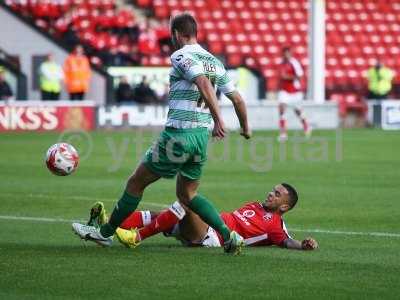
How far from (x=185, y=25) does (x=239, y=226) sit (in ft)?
6.25

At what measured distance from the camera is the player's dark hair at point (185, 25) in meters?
9.16

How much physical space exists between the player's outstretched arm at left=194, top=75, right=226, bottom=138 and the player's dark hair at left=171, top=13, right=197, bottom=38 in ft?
1.29

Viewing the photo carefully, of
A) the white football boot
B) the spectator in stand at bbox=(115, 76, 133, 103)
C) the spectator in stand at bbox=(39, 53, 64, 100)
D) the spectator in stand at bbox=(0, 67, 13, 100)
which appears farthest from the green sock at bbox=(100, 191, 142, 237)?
the spectator in stand at bbox=(115, 76, 133, 103)

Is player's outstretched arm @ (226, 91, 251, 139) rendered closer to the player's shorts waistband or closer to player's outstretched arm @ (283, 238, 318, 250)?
the player's shorts waistband

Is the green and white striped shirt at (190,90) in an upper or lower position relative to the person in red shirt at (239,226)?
upper

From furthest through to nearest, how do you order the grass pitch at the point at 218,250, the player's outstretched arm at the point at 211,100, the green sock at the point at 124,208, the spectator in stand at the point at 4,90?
the spectator in stand at the point at 4,90 < the green sock at the point at 124,208 < the player's outstretched arm at the point at 211,100 < the grass pitch at the point at 218,250

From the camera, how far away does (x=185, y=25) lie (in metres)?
9.20

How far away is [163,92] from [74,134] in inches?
228

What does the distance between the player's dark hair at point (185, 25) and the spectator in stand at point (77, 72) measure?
2301cm

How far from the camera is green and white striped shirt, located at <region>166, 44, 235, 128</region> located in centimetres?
923

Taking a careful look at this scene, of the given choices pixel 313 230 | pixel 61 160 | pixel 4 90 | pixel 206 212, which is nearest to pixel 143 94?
pixel 4 90

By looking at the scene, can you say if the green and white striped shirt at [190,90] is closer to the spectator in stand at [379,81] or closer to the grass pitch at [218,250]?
the grass pitch at [218,250]

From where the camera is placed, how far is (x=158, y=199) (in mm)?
14797

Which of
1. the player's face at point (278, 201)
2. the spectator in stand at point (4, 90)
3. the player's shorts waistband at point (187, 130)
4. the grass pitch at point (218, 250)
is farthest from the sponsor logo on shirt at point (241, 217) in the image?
the spectator in stand at point (4, 90)
